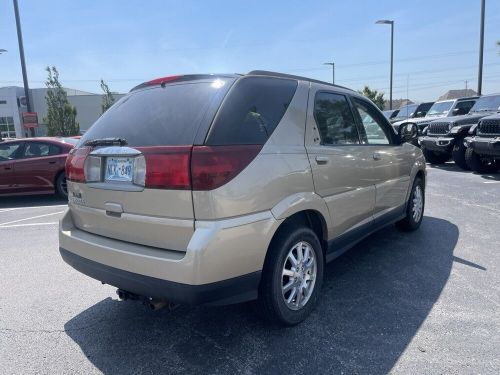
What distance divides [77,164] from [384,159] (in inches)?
119

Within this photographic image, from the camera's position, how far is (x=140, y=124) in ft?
9.09

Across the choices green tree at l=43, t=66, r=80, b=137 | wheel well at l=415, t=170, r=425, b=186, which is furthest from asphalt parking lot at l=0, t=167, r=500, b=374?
green tree at l=43, t=66, r=80, b=137

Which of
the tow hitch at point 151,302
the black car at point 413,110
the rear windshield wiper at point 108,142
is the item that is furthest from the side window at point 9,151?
the black car at point 413,110

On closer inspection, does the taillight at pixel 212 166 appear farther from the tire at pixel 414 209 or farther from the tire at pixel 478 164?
the tire at pixel 478 164

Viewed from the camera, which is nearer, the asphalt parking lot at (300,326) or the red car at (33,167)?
the asphalt parking lot at (300,326)

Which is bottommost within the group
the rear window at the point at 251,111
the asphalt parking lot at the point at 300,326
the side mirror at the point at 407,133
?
the asphalt parking lot at the point at 300,326

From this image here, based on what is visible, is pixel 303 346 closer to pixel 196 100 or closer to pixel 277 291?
pixel 277 291

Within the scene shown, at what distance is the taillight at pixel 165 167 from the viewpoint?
2361mm

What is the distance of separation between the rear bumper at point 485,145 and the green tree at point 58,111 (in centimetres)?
2075

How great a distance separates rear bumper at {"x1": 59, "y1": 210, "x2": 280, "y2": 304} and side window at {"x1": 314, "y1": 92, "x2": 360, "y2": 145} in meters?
1.08

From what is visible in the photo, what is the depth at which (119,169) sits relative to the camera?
2.69m

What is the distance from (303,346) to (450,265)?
219cm

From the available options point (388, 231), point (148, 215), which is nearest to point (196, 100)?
point (148, 215)

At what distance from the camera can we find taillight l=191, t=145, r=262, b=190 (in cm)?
233
